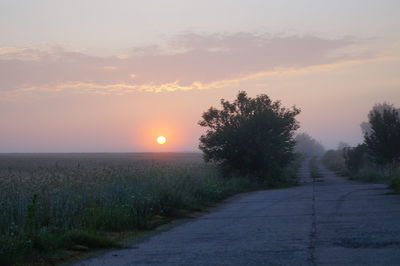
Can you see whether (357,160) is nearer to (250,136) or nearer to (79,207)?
(250,136)

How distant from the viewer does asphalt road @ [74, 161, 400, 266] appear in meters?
11.3

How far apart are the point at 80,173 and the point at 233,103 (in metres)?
26.2

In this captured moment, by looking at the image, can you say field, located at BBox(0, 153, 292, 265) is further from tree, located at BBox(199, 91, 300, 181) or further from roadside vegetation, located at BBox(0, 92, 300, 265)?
tree, located at BBox(199, 91, 300, 181)

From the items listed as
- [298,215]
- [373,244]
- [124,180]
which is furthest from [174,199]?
[373,244]

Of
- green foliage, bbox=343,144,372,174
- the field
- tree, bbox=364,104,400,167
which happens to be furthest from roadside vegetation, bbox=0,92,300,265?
green foliage, bbox=343,144,372,174

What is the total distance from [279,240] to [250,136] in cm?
3116

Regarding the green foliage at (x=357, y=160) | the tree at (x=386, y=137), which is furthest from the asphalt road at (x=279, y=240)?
the green foliage at (x=357, y=160)

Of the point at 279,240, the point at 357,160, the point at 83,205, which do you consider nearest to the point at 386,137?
the point at 357,160

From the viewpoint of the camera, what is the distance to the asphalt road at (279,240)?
Answer: 11305 millimetres

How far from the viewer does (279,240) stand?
44.7 feet

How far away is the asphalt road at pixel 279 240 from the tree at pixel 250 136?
2395 cm

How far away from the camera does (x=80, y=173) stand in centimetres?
2206

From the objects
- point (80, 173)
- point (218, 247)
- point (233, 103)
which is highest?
point (233, 103)

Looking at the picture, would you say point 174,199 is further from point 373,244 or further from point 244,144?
point 244,144
